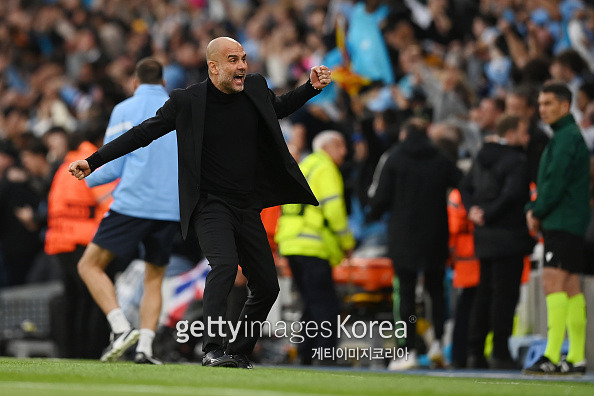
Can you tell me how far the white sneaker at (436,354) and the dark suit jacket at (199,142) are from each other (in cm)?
384

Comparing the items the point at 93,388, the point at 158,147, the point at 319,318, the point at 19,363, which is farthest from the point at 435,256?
the point at 93,388

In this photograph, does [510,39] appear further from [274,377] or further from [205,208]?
[274,377]

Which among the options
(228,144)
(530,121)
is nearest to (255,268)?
(228,144)

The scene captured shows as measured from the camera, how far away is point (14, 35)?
25.1m

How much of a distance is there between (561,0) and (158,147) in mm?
6962

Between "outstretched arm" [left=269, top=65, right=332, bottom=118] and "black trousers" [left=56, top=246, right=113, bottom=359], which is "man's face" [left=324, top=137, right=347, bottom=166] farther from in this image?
"outstretched arm" [left=269, top=65, right=332, bottom=118]

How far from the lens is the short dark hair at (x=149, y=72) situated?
1055 centimetres

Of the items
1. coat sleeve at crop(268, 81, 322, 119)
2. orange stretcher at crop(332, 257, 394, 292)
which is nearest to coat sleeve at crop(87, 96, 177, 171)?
coat sleeve at crop(268, 81, 322, 119)

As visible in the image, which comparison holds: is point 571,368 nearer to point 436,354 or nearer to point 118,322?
point 436,354

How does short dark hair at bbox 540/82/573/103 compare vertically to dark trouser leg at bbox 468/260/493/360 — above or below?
above

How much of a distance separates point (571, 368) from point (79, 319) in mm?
5170

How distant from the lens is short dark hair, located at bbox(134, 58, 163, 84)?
34.6 feet

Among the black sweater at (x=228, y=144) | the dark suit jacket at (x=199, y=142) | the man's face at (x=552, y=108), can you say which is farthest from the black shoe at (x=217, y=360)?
the man's face at (x=552, y=108)

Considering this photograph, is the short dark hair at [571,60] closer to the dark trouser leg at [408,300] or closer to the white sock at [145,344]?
the dark trouser leg at [408,300]
